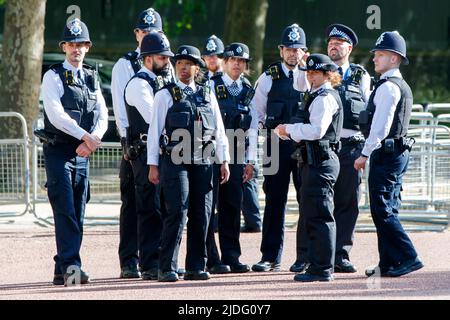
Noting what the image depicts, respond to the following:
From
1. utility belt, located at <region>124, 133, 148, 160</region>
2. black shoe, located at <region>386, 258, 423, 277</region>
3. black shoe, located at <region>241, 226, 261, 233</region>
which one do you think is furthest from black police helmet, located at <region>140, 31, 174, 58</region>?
black shoe, located at <region>241, 226, 261, 233</region>

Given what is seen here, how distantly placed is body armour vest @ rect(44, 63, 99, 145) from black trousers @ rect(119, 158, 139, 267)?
22.3 inches

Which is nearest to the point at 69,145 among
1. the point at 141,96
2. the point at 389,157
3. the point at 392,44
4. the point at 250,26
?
the point at 141,96

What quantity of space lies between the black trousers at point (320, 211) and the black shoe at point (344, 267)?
0.67m

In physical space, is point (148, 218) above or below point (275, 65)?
below

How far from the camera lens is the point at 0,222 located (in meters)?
14.5

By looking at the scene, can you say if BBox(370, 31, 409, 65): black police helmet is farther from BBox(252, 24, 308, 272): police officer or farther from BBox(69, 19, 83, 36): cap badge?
BBox(69, 19, 83, 36): cap badge

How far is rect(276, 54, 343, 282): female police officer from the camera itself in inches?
394

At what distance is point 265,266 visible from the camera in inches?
436

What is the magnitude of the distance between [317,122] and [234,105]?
1.47 metres
